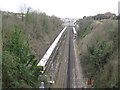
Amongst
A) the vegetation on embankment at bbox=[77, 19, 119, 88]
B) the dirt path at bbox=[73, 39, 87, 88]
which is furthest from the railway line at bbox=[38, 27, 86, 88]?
the vegetation on embankment at bbox=[77, 19, 119, 88]

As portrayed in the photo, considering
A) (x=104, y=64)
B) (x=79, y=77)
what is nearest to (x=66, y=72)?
(x=79, y=77)

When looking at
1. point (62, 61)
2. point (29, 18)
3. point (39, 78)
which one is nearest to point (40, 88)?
point (39, 78)

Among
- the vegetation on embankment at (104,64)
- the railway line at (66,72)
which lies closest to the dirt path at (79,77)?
the railway line at (66,72)

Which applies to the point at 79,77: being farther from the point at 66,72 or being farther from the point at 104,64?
the point at 104,64

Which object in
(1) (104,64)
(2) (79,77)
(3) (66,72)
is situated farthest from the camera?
(3) (66,72)

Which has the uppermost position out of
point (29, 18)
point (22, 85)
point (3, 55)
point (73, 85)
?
point (29, 18)

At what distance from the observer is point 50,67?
62.7ft

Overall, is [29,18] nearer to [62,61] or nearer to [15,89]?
[62,61]

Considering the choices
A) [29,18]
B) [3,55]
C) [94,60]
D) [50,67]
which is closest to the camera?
[3,55]

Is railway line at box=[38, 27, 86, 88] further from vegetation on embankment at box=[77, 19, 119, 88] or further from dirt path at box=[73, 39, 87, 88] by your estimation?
vegetation on embankment at box=[77, 19, 119, 88]

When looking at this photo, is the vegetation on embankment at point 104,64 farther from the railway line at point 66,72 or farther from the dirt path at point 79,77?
the railway line at point 66,72

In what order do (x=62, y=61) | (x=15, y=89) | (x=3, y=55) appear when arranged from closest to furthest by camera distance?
(x=15, y=89), (x=3, y=55), (x=62, y=61)

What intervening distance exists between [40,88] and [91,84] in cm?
371

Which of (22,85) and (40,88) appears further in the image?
(40,88)
